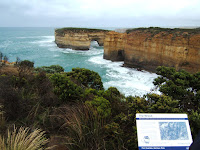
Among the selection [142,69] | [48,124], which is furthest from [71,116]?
[142,69]

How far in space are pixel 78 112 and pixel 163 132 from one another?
198 cm

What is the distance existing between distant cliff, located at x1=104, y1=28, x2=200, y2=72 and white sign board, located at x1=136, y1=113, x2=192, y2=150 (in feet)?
55.2

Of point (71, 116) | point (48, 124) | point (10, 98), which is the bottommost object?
point (48, 124)

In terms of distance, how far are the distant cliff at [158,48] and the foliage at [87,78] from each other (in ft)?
45.2

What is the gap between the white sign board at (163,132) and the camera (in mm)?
2471

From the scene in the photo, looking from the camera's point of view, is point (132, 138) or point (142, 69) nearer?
point (132, 138)

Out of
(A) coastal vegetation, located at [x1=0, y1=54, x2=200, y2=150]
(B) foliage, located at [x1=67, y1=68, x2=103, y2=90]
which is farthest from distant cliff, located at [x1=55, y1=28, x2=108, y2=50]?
(A) coastal vegetation, located at [x1=0, y1=54, x2=200, y2=150]

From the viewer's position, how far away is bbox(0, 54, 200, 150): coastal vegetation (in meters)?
3.04

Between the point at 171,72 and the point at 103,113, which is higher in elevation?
the point at 171,72

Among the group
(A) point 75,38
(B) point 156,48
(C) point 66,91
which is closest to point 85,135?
(C) point 66,91

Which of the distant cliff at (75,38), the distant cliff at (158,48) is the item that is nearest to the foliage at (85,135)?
the distant cliff at (158,48)

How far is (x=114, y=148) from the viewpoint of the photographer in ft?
9.49

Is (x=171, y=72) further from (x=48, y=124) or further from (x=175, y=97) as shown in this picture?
(x=48, y=124)

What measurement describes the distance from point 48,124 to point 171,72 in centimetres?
491
